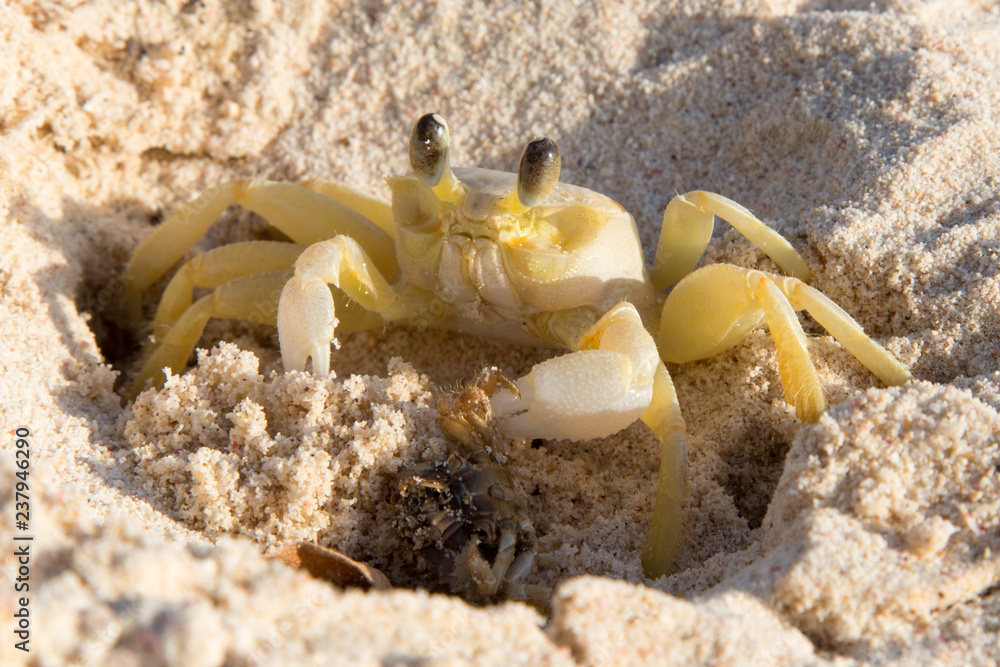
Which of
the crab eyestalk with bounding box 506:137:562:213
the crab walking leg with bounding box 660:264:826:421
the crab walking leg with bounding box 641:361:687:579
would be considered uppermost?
the crab eyestalk with bounding box 506:137:562:213

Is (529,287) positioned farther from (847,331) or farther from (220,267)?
(220,267)

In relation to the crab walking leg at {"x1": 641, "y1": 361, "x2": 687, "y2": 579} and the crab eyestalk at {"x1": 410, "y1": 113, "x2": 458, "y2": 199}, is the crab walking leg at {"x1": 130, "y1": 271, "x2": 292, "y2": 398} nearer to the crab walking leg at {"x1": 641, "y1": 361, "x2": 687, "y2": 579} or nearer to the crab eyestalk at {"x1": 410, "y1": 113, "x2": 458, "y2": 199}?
the crab eyestalk at {"x1": 410, "y1": 113, "x2": 458, "y2": 199}

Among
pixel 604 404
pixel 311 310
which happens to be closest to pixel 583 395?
pixel 604 404

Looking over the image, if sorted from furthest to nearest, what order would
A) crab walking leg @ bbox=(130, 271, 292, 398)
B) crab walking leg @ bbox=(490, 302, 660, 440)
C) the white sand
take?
crab walking leg @ bbox=(130, 271, 292, 398)
crab walking leg @ bbox=(490, 302, 660, 440)
the white sand

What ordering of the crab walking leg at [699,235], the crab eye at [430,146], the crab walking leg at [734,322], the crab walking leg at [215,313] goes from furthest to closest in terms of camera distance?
the crab walking leg at [215,313]
the crab walking leg at [699,235]
the crab eye at [430,146]
the crab walking leg at [734,322]

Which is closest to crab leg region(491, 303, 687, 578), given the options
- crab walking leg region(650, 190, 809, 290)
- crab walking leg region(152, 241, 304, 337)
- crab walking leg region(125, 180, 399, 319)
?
crab walking leg region(650, 190, 809, 290)

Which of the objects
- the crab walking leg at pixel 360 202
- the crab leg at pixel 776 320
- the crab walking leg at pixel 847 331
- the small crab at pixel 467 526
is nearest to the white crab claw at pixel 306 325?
the small crab at pixel 467 526

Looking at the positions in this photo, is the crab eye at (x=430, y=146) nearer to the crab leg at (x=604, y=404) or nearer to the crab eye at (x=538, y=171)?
the crab eye at (x=538, y=171)

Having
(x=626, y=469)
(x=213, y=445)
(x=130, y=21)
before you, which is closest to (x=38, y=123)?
(x=130, y=21)

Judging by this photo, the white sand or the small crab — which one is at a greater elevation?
the white sand

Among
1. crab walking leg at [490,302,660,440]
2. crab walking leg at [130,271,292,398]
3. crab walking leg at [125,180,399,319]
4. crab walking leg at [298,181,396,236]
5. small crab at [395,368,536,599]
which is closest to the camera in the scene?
small crab at [395,368,536,599]
